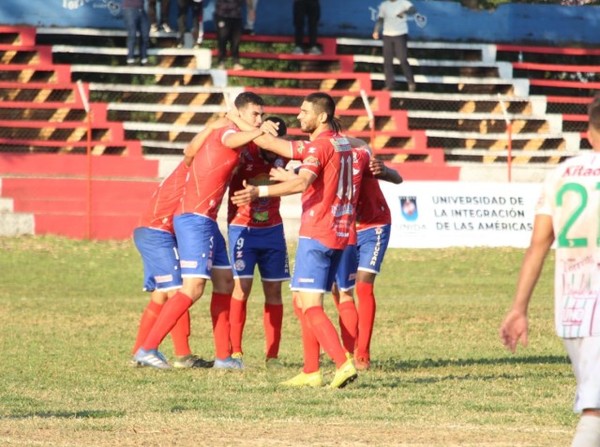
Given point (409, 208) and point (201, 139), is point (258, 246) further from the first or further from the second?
point (409, 208)

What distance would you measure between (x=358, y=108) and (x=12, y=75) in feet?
23.6

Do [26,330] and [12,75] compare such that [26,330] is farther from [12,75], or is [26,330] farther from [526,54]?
[526,54]

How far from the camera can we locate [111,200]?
84.1ft

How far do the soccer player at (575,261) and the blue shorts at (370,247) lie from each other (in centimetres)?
616

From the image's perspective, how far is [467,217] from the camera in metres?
24.6

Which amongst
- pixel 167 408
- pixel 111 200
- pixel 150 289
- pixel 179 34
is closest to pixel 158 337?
pixel 150 289

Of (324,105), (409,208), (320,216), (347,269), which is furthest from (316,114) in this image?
(409,208)

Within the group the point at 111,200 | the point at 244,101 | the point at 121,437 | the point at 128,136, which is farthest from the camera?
the point at 128,136

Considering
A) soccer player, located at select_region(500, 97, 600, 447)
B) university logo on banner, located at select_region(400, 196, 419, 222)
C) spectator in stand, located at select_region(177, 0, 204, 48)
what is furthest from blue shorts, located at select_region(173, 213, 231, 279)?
spectator in stand, located at select_region(177, 0, 204, 48)

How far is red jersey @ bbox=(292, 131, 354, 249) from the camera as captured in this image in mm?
10758

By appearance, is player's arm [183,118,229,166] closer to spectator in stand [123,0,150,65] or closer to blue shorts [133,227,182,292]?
blue shorts [133,227,182,292]

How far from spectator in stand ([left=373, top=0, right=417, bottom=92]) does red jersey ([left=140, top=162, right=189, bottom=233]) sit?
682 inches

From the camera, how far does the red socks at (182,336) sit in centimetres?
1279

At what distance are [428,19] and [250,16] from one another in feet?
13.8
